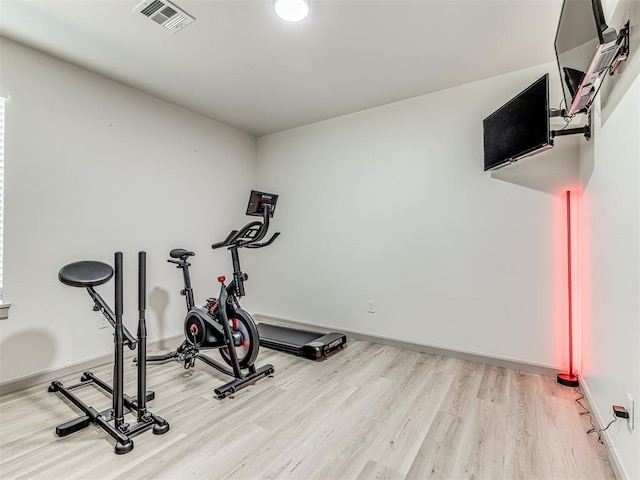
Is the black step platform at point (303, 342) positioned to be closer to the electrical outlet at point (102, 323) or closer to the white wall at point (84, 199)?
the white wall at point (84, 199)

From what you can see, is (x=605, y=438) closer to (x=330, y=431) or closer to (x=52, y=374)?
(x=330, y=431)

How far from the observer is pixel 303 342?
3.47 metres

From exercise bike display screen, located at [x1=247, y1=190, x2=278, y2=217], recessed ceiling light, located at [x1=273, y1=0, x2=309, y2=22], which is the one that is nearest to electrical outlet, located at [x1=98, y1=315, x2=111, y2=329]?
exercise bike display screen, located at [x1=247, y1=190, x2=278, y2=217]

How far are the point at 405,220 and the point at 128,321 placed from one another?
3.03 m

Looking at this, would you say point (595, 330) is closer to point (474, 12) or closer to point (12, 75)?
point (474, 12)

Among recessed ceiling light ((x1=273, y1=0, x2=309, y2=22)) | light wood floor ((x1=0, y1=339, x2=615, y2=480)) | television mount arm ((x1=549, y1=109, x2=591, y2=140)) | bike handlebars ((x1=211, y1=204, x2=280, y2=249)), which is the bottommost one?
light wood floor ((x1=0, y1=339, x2=615, y2=480))

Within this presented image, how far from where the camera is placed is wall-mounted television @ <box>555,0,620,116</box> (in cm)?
138

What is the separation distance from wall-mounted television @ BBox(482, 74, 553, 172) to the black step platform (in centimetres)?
228

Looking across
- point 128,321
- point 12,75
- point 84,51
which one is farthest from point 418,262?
point 12,75

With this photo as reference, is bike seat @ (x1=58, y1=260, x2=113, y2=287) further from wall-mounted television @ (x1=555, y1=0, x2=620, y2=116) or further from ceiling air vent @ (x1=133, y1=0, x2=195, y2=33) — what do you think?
wall-mounted television @ (x1=555, y1=0, x2=620, y2=116)

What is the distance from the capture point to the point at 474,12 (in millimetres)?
2189

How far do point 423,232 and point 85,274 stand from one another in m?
2.91

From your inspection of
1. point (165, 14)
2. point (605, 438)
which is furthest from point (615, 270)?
point (165, 14)

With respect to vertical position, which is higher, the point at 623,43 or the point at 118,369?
the point at 623,43
